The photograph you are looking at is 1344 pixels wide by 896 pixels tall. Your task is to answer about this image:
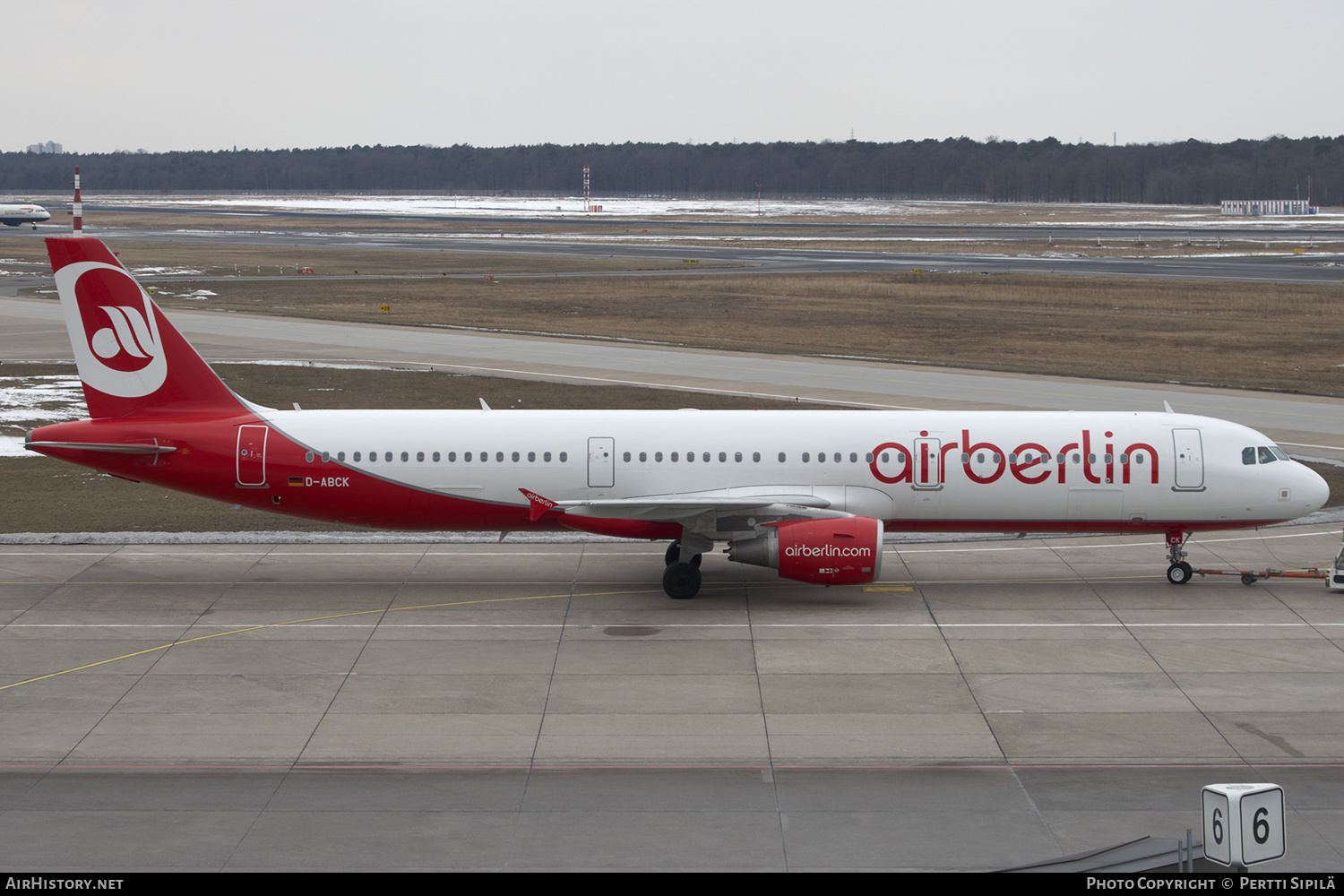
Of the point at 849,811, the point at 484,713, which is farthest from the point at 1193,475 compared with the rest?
the point at 484,713

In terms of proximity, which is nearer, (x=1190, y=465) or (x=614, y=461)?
(x=1190, y=465)

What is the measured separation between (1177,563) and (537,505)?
1452 cm

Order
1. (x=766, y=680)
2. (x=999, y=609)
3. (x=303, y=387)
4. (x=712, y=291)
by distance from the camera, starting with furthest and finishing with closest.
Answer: (x=712, y=291) → (x=303, y=387) → (x=999, y=609) → (x=766, y=680)

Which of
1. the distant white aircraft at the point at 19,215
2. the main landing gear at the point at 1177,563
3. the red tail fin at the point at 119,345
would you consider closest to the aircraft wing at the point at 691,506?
the main landing gear at the point at 1177,563

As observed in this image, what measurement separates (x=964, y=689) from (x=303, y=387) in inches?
1451

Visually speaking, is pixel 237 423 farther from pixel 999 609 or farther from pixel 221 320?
pixel 221 320

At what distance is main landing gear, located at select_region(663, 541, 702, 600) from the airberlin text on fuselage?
4.44 m

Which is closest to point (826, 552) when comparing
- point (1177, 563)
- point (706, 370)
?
point (1177, 563)

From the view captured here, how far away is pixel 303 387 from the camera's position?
52156mm

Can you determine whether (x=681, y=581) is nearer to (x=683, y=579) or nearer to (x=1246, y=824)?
(x=683, y=579)

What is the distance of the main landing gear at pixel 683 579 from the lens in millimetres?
27297

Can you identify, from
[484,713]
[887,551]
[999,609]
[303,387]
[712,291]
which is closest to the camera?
[484,713]

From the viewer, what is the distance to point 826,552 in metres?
26.0

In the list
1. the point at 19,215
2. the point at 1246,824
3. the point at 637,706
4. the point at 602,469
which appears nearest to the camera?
the point at 1246,824
